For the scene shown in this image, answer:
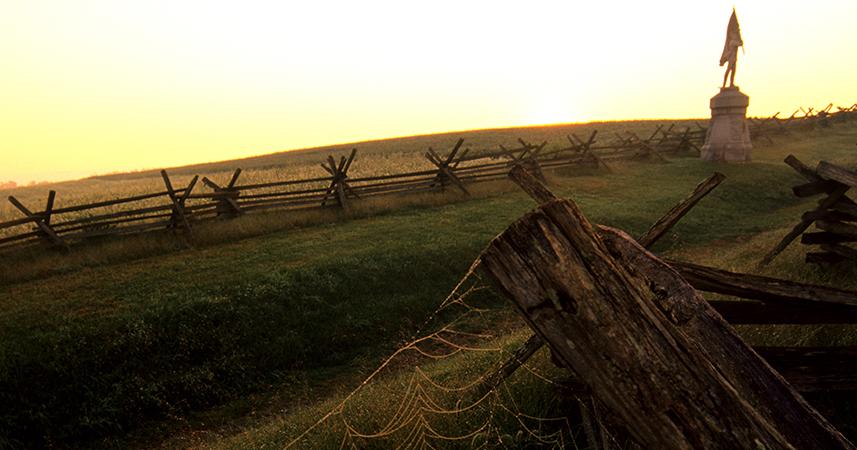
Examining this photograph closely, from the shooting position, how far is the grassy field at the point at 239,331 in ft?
20.0

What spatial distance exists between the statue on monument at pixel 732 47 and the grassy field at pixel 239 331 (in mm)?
12562

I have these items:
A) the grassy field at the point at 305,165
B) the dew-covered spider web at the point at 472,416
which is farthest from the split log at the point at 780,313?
the grassy field at the point at 305,165

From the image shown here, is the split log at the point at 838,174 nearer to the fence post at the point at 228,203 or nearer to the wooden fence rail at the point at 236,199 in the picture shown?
the wooden fence rail at the point at 236,199

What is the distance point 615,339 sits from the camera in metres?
1.21

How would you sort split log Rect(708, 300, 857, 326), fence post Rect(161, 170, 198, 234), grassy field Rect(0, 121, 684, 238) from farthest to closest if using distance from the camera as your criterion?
grassy field Rect(0, 121, 684, 238) → fence post Rect(161, 170, 198, 234) → split log Rect(708, 300, 857, 326)

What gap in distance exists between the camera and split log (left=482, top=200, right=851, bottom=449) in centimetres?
114

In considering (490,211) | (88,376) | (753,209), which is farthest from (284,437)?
(753,209)

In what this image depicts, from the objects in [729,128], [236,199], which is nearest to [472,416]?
[236,199]

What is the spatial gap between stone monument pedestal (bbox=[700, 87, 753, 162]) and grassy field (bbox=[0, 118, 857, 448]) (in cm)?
1170

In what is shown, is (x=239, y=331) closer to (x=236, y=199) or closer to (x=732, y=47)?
(x=236, y=199)

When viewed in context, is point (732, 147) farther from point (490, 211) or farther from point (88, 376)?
point (88, 376)

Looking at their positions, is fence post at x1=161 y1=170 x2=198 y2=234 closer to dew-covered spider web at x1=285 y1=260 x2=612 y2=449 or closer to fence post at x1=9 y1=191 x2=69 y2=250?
fence post at x1=9 y1=191 x2=69 y2=250

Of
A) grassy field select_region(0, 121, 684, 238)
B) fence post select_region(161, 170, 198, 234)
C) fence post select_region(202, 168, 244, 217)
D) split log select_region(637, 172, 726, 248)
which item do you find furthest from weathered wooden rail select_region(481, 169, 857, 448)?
grassy field select_region(0, 121, 684, 238)

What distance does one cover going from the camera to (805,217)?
23.2ft
